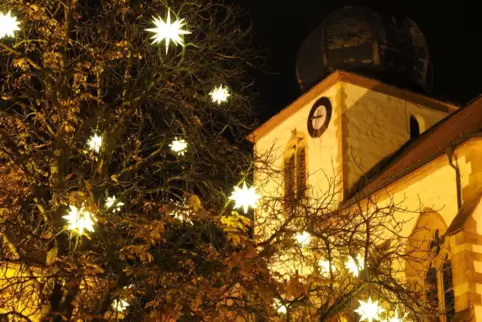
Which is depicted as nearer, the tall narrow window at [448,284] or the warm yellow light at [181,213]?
the warm yellow light at [181,213]

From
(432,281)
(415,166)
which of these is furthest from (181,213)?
(415,166)

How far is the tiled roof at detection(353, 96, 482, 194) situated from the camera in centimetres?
1756

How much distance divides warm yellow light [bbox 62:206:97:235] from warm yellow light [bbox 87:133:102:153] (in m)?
1.35

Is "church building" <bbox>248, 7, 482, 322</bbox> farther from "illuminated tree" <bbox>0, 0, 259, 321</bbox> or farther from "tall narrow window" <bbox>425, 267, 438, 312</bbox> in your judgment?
"illuminated tree" <bbox>0, 0, 259, 321</bbox>

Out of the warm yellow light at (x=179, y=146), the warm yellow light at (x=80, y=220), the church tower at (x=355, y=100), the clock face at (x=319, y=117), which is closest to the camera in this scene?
the warm yellow light at (x=80, y=220)

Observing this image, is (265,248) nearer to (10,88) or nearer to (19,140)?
(19,140)

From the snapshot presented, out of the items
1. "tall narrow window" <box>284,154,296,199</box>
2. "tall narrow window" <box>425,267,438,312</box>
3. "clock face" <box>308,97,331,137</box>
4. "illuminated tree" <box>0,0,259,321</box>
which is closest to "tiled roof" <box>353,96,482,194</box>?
"clock face" <box>308,97,331,137</box>

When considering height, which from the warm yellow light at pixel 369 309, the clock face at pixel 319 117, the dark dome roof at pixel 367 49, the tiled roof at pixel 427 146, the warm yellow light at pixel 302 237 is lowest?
the warm yellow light at pixel 369 309

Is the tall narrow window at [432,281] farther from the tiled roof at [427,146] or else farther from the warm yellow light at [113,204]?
the warm yellow light at [113,204]

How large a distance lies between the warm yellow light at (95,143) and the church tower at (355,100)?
12.2m

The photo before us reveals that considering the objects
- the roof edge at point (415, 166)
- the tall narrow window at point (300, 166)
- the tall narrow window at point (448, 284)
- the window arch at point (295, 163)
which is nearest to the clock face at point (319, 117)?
the window arch at point (295, 163)

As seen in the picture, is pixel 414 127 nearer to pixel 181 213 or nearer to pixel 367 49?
pixel 367 49

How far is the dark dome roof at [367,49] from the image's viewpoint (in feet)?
78.1

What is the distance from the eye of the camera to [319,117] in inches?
926
